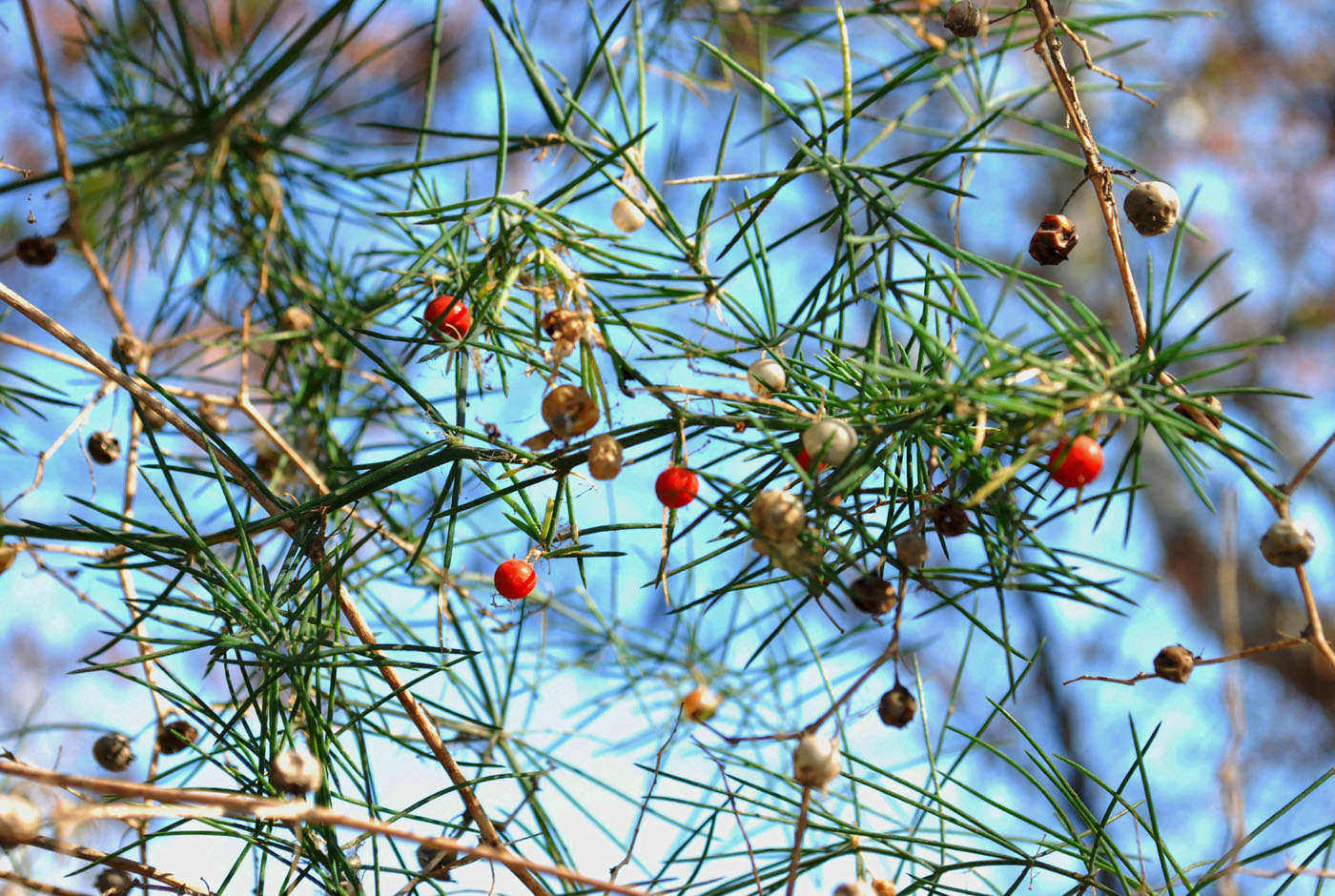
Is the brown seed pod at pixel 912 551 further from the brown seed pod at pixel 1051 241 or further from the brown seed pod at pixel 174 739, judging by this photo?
the brown seed pod at pixel 174 739

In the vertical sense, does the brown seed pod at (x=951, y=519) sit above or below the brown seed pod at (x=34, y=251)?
below

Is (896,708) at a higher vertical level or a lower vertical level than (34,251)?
lower

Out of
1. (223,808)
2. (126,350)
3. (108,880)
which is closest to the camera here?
(223,808)

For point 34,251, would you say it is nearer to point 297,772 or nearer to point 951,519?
point 297,772

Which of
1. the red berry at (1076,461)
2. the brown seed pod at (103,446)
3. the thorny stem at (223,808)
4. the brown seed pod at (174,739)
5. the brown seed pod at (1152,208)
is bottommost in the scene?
the thorny stem at (223,808)

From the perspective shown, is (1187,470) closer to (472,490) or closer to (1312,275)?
(472,490)

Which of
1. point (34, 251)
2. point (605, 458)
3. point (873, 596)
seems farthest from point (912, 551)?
point (34, 251)

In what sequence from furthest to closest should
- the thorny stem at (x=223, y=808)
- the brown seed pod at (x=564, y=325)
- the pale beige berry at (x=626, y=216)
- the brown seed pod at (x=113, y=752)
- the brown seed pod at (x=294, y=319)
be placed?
1. the brown seed pod at (x=294, y=319)
2. the brown seed pod at (x=113, y=752)
3. the pale beige berry at (x=626, y=216)
4. the brown seed pod at (x=564, y=325)
5. the thorny stem at (x=223, y=808)

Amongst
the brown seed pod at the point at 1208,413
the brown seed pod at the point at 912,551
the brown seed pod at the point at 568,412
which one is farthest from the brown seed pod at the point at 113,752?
the brown seed pod at the point at 1208,413
